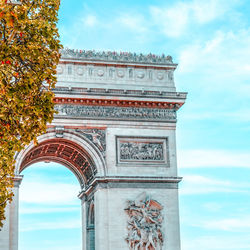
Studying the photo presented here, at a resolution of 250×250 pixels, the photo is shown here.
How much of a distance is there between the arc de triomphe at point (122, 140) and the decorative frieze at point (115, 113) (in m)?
0.05

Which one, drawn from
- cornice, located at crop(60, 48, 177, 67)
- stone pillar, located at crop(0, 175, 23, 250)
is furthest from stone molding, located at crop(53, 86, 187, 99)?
stone pillar, located at crop(0, 175, 23, 250)

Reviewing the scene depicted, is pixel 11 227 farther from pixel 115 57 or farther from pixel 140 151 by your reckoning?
pixel 115 57

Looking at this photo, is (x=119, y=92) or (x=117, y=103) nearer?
(x=119, y=92)

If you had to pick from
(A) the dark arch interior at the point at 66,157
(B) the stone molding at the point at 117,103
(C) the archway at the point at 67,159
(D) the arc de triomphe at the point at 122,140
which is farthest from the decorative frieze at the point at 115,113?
(A) the dark arch interior at the point at 66,157

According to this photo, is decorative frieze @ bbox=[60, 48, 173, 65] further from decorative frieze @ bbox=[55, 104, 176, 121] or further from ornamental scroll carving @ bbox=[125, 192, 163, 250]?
ornamental scroll carving @ bbox=[125, 192, 163, 250]

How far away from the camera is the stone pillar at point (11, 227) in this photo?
2850 cm

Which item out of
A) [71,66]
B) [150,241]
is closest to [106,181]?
[150,241]

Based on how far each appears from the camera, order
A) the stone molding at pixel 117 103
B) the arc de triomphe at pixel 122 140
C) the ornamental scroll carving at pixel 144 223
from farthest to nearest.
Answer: the stone molding at pixel 117 103
the arc de triomphe at pixel 122 140
the ornamental scroll carving at pixel 144 223

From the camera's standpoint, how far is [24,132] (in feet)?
50.2

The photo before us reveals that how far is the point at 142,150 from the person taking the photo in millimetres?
31531

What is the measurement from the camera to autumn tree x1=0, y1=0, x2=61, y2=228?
1450 cm

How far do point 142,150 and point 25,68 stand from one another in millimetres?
16902

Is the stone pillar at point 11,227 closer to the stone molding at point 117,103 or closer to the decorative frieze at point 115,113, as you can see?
the decorative frieze at point 115,113

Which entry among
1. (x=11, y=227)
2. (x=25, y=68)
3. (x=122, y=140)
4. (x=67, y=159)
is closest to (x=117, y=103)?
(x=122, y=140)
